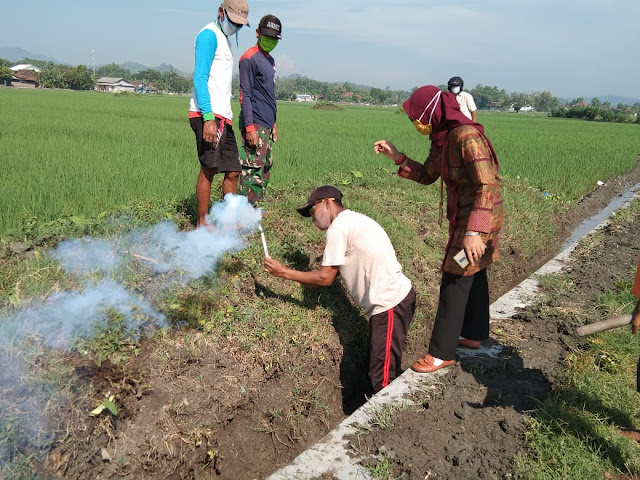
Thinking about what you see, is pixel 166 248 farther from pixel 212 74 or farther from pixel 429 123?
pixel 429 123

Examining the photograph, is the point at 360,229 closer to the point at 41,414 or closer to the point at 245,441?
the point at 245,441

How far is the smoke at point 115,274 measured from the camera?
270 cm

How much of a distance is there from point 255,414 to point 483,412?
4.53ft

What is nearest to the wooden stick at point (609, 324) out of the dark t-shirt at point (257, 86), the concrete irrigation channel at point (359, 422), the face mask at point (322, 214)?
the concrete irrigation channel at point (359, 422)

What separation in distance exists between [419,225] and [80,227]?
368 cm

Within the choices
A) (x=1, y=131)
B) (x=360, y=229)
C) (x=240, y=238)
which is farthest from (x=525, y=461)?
(x=1, y=131)

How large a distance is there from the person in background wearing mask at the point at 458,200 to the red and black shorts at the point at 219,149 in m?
1.83

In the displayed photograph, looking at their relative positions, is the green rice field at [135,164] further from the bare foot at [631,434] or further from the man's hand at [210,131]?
the bare foot at [631,434]

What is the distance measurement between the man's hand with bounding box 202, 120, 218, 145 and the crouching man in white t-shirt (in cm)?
→ 129

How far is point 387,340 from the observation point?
332cm

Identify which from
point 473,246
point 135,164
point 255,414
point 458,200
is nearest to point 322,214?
point 458,200

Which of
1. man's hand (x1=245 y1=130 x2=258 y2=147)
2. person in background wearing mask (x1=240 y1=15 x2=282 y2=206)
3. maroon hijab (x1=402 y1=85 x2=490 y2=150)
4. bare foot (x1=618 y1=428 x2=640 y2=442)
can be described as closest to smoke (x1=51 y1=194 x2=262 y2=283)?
person in background wearing mask (x1=240 y1=15 x2=282 y2=206)

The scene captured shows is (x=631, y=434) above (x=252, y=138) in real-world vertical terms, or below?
below

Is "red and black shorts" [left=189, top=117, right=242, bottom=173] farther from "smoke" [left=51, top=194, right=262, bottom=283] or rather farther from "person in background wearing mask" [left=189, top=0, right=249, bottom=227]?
"smoke" [left=51, top=194, right=262, bottom=283]
